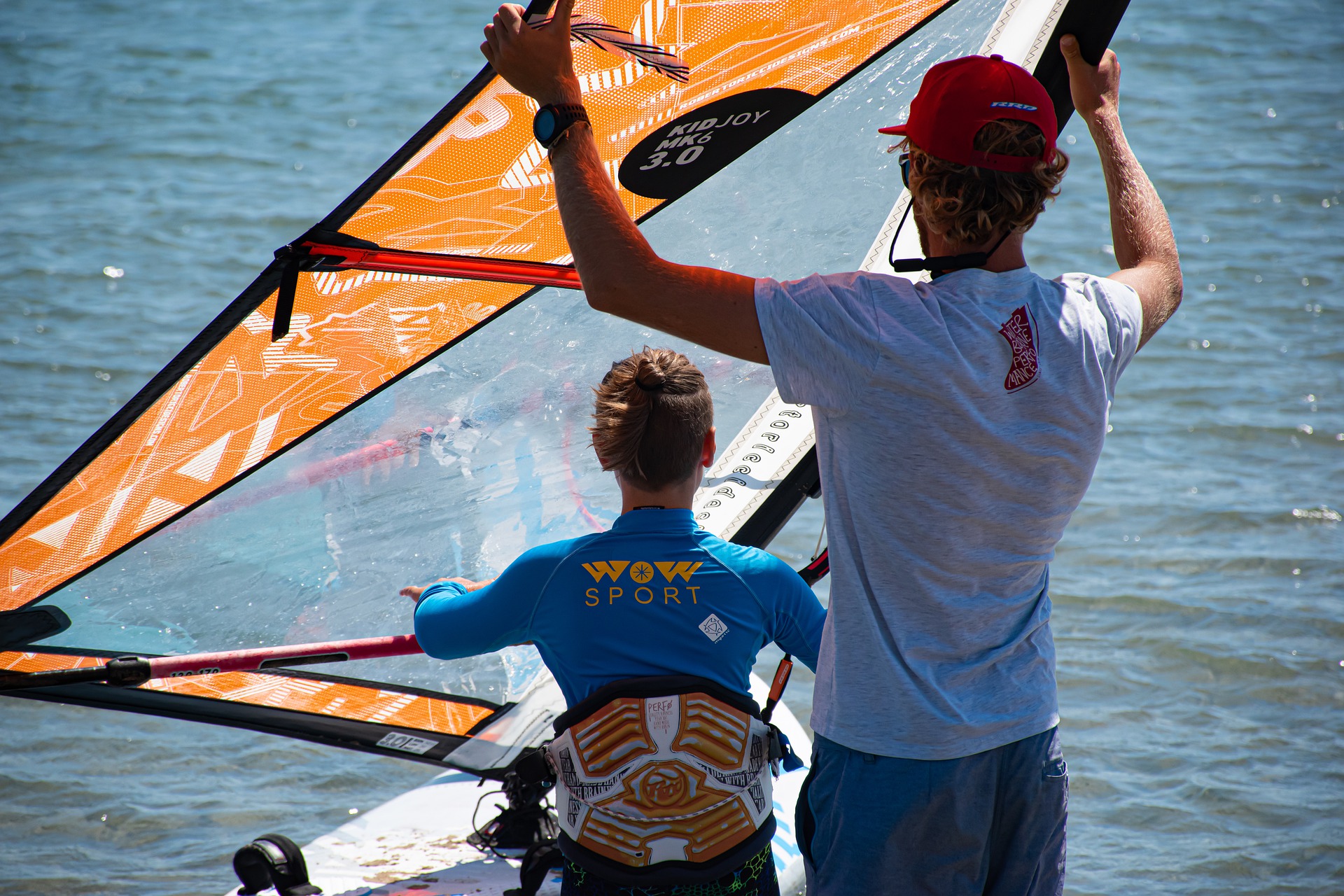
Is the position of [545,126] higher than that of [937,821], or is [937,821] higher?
[545,126]

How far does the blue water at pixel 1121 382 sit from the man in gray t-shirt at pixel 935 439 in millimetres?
2015

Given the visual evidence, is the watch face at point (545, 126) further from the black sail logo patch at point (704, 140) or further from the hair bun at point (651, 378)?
the black sail logo patch at point (704, 140)

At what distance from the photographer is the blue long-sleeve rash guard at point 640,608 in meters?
1.65

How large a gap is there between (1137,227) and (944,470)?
1.86 ft

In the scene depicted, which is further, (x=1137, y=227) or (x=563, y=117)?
(x=1137, y=227)

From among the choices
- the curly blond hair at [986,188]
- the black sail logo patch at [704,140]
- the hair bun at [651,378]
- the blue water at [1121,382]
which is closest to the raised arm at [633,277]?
the curly blond hair at [986,188]

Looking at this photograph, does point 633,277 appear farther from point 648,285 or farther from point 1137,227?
point 1137,227

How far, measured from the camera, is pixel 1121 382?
637 cm

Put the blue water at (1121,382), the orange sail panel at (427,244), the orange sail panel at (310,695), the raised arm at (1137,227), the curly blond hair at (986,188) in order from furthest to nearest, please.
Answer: the blue water at (1121,382)
the orange sail panel at (310,695)
the orange sail panel at (427,244)
the raised arm at (1137,227)
the curly blond hair at (986,188)

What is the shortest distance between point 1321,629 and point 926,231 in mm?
3600

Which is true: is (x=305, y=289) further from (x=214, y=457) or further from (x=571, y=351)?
(x=571, y=351)

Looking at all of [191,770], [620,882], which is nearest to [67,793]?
[191,770]

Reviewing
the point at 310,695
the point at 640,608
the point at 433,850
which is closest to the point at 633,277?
the point at 640,608

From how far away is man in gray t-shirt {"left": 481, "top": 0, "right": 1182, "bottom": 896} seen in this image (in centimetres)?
119
